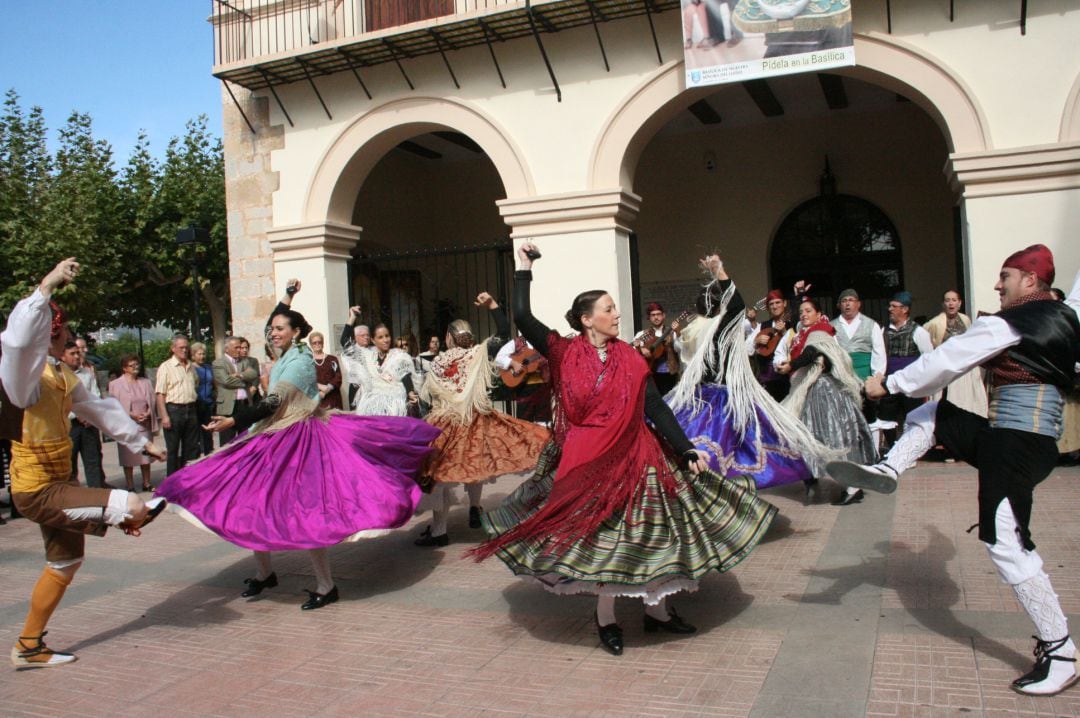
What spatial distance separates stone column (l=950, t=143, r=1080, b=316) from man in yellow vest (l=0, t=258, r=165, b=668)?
8072mm

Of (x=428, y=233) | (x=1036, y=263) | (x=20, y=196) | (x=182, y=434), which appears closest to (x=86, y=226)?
(x=20, y=196)

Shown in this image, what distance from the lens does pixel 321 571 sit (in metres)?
5.32

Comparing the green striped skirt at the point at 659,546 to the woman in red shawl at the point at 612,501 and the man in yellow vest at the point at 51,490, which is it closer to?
the woman in red shawl at the point at 612,501

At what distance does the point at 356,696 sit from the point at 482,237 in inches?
521

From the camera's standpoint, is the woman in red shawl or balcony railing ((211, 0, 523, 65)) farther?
balcony railing ((211, 0, 523, 65))

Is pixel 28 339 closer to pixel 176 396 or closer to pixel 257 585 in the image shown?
pixel 257 585

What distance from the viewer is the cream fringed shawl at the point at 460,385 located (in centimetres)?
675

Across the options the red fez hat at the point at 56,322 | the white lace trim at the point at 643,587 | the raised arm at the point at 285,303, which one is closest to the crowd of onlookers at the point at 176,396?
the raised arm at the point at 285,303

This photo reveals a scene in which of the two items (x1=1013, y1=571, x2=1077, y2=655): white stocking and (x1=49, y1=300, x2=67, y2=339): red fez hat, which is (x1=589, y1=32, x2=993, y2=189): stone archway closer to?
(x1=1013, y1=571, x2=1077, y2=655): white stocking

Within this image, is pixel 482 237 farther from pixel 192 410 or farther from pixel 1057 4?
pixel 1057 4

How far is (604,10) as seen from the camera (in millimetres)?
10305

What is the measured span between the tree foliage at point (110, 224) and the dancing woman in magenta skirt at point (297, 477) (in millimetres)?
12511

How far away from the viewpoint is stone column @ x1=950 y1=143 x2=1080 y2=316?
8891 millimetres

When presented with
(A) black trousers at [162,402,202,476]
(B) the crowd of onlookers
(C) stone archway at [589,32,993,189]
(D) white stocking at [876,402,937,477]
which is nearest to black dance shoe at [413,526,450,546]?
(B) the crowd of onlookers
